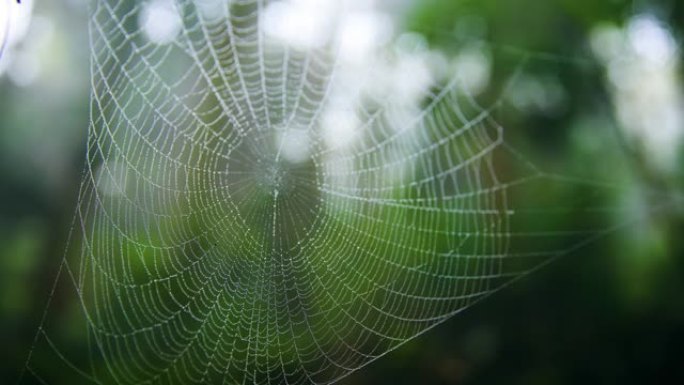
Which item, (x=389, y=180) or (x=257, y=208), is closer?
(x=257, y=208)

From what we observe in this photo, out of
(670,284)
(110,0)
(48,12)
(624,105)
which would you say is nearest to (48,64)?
(48,12)

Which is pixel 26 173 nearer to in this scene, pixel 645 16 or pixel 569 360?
pixel 569 360

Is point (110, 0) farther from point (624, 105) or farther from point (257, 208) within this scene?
point (624, 105)

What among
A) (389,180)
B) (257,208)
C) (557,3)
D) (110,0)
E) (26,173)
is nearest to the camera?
(257,208)

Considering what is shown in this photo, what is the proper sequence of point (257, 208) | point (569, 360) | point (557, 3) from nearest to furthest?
point (257, 208)
point (569, 360)
point (557, 3)

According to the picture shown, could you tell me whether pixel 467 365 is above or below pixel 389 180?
below

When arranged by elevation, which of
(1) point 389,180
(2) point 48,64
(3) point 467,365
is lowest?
(3) point 467,365
